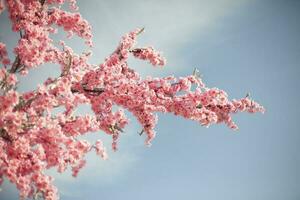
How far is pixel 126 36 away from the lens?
14336 mm

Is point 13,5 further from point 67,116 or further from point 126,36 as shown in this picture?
point 67,116

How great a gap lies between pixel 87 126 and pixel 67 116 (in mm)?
664

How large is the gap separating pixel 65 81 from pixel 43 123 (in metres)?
1.61

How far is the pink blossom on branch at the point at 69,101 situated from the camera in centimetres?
999

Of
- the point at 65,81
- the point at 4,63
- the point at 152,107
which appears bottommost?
the point at 65,81

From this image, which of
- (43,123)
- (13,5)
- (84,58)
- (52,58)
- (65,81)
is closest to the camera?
(43,123)

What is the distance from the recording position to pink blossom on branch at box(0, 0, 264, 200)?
999cm

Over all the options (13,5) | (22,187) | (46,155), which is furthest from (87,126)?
(13,5)

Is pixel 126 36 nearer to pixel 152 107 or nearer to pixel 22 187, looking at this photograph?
pixel 152 107

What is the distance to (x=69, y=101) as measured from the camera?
1075 cm

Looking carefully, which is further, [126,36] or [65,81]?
[126,36]

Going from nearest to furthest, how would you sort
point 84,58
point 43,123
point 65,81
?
point 43,123 → point 65,81 → point 84,58

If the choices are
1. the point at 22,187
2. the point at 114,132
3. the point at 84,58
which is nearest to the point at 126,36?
the point at 84,58

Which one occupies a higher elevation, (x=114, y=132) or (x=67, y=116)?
(x=114, y=132)
